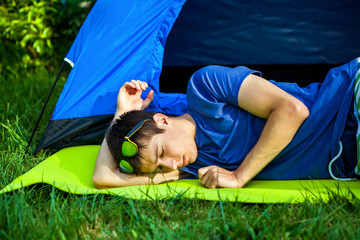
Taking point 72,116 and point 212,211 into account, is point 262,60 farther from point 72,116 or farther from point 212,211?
point 212,211

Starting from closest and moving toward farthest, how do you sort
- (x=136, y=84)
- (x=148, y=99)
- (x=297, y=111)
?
1. (x=297, y=111)
2. (x=136, y=84)
3. (x=148, y=99)

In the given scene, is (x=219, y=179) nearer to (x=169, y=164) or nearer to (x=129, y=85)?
(x=169, y=164)

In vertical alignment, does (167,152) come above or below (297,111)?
below

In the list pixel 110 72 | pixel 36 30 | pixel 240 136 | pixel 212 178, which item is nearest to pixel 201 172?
pixel 212 178

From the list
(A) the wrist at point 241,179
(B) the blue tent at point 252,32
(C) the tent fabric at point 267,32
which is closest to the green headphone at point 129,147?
(A) the wrist at point 241,179

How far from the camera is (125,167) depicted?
1.51 metres

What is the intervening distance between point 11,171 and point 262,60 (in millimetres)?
1816

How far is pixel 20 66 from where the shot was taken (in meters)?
3.65

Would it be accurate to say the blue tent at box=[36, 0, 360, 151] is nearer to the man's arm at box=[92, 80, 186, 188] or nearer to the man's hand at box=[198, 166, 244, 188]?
the man's arm at box=[92, 80, 186, 188]

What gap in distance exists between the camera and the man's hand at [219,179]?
143cm

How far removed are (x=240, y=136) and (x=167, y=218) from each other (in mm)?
476

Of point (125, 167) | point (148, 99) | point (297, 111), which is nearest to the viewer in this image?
point (297, 111)

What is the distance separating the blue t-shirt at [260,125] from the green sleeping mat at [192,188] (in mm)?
67

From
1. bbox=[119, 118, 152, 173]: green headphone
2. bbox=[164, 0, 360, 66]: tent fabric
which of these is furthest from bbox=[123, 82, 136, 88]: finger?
bbox=[164, 0, 360, 66]: tent fabric
